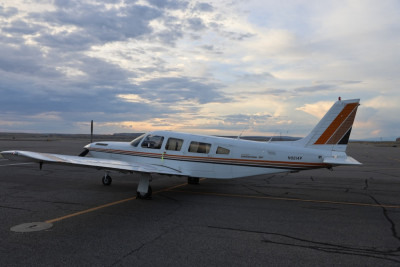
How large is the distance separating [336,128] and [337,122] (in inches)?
9.1

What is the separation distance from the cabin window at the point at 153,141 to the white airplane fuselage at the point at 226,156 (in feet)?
0.14

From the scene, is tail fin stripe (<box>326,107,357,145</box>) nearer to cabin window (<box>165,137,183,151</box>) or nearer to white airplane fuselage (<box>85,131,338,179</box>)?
white airplane fuselage (<box>85,131,338,179</box>)

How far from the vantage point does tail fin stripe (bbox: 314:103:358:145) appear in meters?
10.9

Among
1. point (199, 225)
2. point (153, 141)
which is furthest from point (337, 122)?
point (153, 141)

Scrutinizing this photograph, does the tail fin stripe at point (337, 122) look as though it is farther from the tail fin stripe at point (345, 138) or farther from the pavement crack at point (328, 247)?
the pavement crack at point (328, 247)

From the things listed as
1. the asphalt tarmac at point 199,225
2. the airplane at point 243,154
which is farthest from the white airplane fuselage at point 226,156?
the asphalt tarmac at point 199,225

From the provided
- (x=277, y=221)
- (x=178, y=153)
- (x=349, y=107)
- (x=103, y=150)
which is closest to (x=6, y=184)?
(x=103, y=150)

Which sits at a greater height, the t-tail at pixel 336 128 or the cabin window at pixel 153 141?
the t-tail at pixel 336 128

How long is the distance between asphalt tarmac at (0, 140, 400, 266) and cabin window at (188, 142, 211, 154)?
165 centimetres

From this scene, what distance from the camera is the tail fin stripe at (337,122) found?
10875mm

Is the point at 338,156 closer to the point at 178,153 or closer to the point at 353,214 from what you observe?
the point at 353,214

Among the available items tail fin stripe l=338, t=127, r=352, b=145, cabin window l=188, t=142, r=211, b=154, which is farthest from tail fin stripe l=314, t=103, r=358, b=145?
cabin window l=188, t=142, r=211, b=154

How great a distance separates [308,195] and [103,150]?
29.3 ft

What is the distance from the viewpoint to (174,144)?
1180 cm
